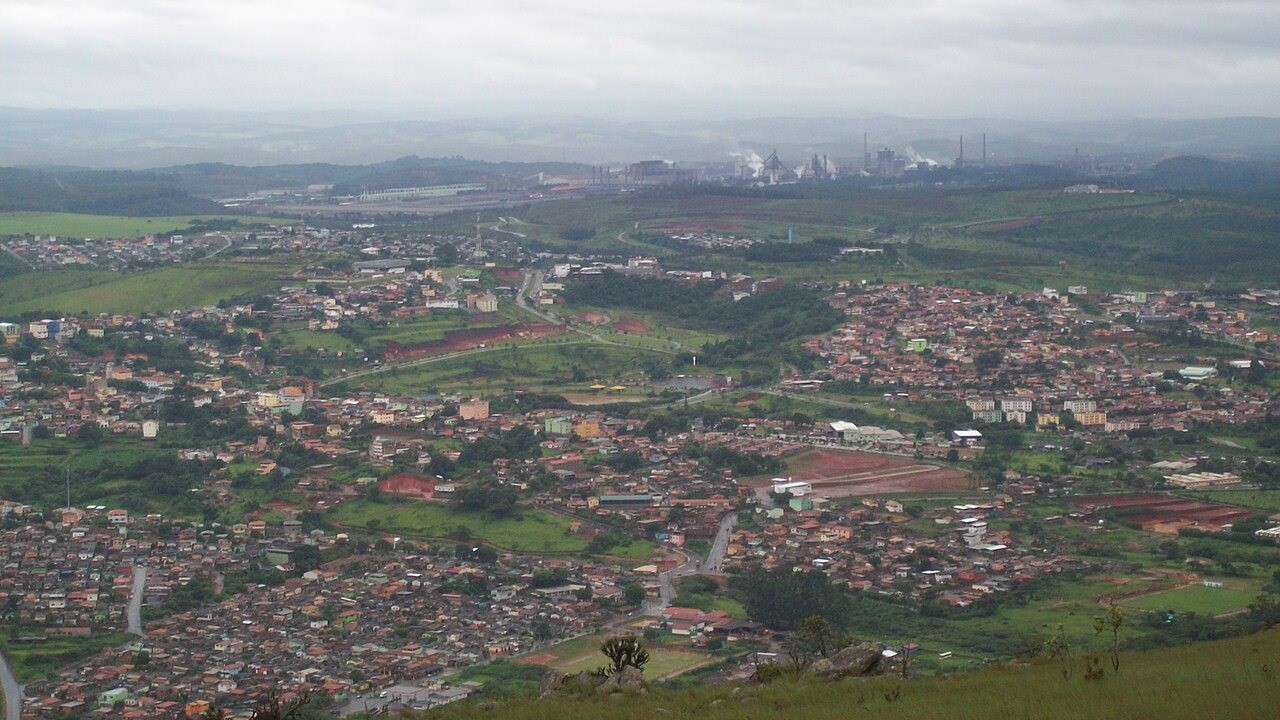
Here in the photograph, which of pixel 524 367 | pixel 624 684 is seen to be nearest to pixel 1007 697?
pixel 624 684

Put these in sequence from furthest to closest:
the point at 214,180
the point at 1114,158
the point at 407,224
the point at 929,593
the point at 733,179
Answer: the point at 1114,158 < the point at 733,179 < the point at 214,180 < the point at 407,224 < the point at 929,593

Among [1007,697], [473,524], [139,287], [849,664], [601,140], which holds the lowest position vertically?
[473,524]

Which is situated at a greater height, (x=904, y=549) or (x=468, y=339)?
(x=468, y=339)

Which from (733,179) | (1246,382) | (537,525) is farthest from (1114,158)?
(537,525)

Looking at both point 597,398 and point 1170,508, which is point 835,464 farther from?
point 597,398

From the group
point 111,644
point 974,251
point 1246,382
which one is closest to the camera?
point 111,644

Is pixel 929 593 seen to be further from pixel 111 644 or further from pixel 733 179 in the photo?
pixel 733 179

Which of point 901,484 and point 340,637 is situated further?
point 901,484
